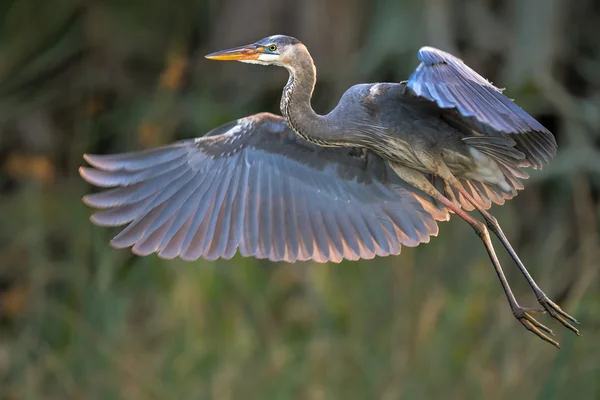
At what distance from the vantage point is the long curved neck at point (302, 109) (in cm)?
466

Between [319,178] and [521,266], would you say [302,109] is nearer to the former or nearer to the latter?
[319,178]

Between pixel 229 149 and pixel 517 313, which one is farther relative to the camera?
pixel 229 149

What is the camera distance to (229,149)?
5.23 m

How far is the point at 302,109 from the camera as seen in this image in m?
4.67

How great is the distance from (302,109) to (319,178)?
0.69 meters

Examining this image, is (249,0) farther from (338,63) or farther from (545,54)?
(545,54)

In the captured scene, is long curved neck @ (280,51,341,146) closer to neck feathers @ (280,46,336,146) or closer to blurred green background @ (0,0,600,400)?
neck feathers @ (280,46,336,146)

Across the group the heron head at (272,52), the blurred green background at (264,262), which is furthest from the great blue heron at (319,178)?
the blurred green background at (264,262)

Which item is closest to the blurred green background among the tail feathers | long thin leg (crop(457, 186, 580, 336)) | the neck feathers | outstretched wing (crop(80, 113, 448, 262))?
long thin leg (crop(457, 186, 580, 336))

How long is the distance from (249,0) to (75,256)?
107 inches

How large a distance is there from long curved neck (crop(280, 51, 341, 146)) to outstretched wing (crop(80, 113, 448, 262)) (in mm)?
493

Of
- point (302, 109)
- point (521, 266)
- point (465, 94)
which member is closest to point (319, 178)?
point (302, 109)

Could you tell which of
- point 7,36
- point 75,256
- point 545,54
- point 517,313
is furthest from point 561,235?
point 7,36

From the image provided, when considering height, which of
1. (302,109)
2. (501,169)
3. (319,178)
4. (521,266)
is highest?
(302,109)
